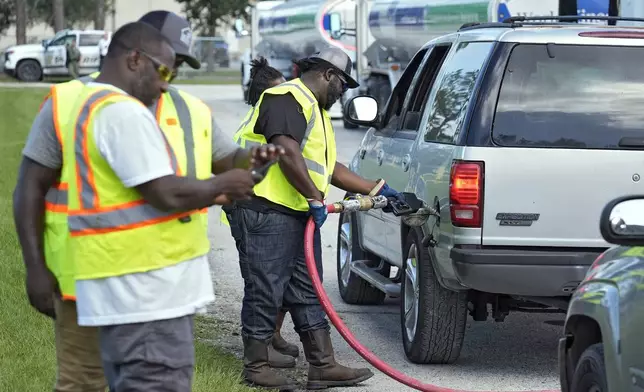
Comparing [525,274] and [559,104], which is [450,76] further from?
[525,274]

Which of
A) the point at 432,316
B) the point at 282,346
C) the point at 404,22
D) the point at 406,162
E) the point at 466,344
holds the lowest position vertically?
the point at 466,344

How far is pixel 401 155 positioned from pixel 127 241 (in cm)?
425

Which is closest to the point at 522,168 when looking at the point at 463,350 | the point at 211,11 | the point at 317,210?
the point at 317,210

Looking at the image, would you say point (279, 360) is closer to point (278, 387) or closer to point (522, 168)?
point (278, 387)

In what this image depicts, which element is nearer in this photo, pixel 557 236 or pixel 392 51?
pixel 557 236

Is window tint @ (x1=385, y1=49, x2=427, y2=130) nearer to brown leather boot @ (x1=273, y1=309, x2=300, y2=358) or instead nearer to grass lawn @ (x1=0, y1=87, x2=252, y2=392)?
brown leather boot @ (x1=273, y1=309, x2=300, y2=358)

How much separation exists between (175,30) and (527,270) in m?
3.04

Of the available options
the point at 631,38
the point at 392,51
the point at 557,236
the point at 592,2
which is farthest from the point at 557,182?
the point at 392,51

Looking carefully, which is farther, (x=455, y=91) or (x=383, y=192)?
(x=455, y=91)

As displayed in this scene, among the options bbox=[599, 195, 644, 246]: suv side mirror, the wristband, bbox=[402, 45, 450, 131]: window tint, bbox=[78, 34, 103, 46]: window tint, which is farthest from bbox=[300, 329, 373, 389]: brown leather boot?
bbox=[78, 34, 103, 46]: window tint

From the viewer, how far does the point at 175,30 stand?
4711 millimetres

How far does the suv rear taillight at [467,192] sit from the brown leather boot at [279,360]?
1367 millimetres

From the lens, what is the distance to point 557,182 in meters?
7.22

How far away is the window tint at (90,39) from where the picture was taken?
56.7m
